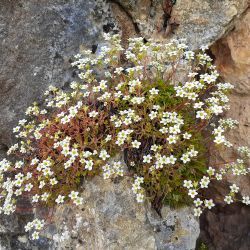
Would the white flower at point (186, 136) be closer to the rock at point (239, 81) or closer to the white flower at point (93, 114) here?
the white flower at point (93, 114)

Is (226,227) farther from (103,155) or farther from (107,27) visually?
(107,27)

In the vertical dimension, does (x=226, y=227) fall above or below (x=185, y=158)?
below

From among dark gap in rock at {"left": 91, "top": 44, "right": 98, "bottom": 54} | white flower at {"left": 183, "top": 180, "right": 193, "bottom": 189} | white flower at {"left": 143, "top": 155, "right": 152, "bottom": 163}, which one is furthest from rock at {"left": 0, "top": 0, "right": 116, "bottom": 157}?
white flower at {"left": 183, "top": 180, "right": 193, "bottom": 189}

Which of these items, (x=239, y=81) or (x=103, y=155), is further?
(x=239, y=81)

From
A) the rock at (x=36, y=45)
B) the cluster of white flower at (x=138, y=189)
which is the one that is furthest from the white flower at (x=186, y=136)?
the rock at (x=36, y=45)

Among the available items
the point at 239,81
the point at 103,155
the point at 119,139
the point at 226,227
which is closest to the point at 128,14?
the point at 239,81

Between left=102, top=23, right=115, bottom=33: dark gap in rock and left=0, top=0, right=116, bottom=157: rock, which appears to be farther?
left=102, top=23, right=115, bottom=33: dark gap in rock

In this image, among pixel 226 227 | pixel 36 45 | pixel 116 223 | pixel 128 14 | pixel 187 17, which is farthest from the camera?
pixel 226 227

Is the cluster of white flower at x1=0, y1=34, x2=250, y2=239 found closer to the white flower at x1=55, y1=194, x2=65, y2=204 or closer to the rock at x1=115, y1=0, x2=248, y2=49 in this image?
the white flower at x1=55, y1=194, x2=65, y2=204

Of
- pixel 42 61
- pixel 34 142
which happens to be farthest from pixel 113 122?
pixel 42 61

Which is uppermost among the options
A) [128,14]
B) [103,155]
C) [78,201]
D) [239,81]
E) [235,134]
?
[128,14]
